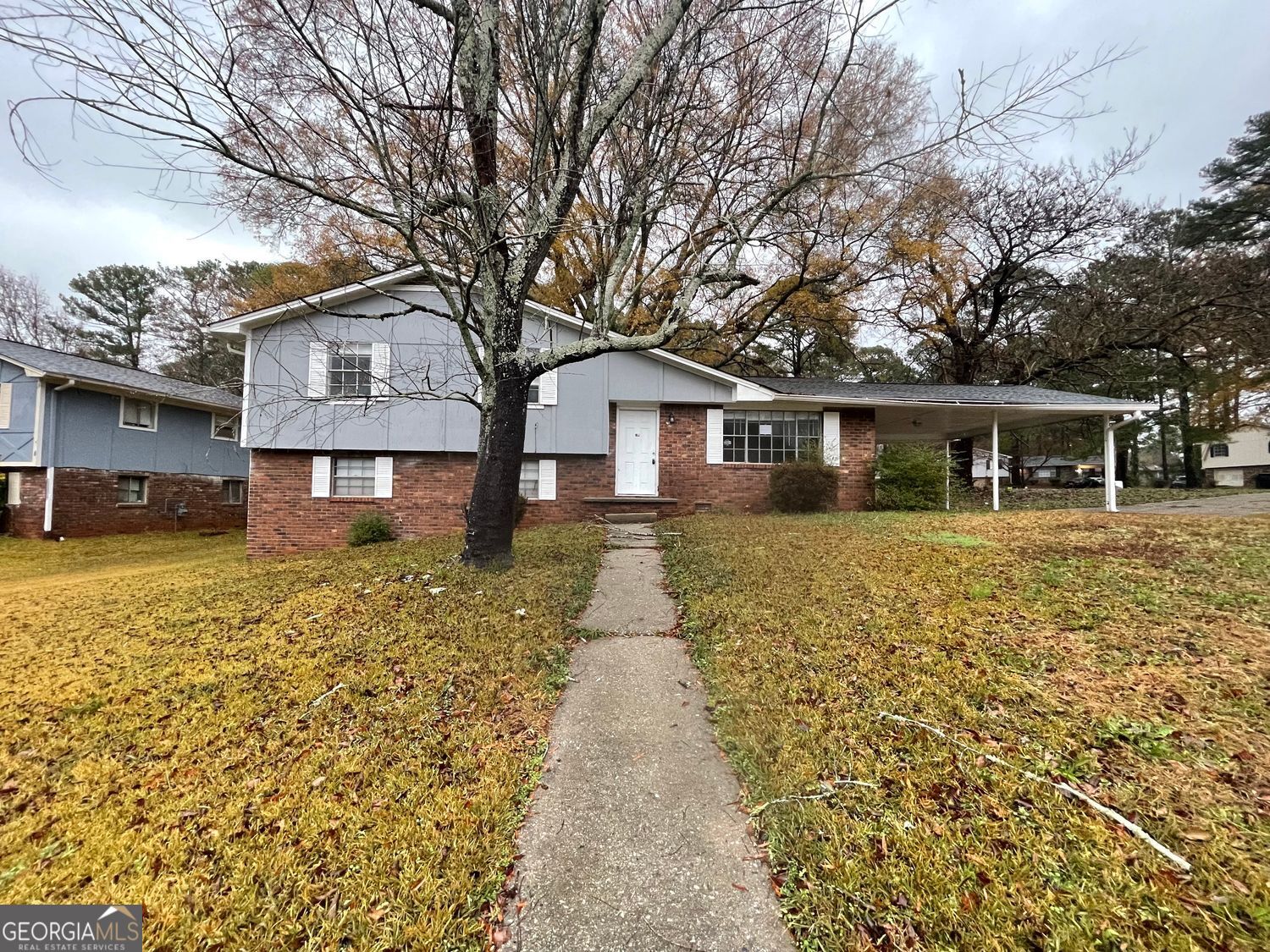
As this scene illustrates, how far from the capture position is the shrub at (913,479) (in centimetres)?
1154

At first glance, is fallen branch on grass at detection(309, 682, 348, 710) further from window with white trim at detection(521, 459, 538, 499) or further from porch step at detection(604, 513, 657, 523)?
window with white trim at detection(521, 459, 538, 499)

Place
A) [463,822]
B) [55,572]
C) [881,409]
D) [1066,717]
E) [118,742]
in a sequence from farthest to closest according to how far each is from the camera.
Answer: [881,409] < [55,572] < [118,742] < [1066,717] < [463,822]

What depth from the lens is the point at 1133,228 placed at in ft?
58.9

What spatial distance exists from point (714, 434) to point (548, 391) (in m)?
3.97

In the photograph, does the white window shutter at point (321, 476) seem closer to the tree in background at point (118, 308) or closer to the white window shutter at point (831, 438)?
the white window shutter at point (831, 438)

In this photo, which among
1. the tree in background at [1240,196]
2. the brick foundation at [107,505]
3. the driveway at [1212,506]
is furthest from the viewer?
the tree in background at [1240,196]

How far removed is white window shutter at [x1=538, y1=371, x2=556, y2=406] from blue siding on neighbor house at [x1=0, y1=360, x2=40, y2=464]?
1372 centimetres

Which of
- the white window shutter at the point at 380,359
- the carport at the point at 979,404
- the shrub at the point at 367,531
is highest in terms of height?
the white window shutter at the point at 380,359

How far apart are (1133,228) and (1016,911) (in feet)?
83.1

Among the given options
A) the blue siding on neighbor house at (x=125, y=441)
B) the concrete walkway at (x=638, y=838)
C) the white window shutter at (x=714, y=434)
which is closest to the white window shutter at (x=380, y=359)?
the white window shutter at (x=714, y=434)

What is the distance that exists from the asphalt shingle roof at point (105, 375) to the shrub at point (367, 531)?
498cm

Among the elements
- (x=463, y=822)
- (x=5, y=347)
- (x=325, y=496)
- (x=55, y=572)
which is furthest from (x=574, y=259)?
(x=5, y=347)

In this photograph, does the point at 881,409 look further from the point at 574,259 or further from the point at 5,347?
the point at 5,347

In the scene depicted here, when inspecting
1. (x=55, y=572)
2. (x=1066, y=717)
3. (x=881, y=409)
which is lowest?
(x=55, y=572)
